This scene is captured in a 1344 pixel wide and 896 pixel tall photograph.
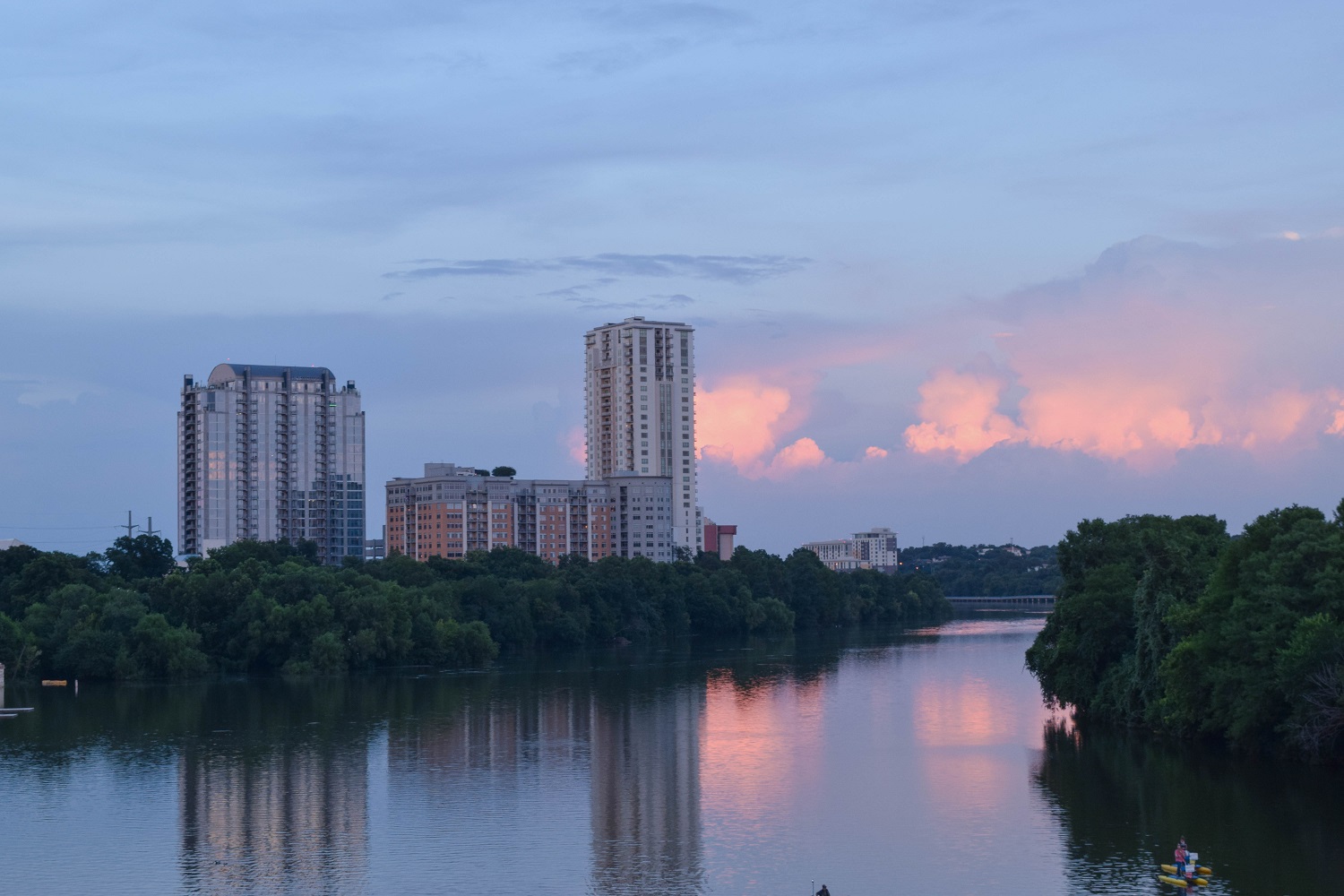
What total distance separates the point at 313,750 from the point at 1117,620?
3698cm

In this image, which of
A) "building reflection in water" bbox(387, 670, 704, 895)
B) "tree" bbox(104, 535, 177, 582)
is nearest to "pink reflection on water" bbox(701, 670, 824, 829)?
"building reflection in water" bbox(387, 670, 704, 895)

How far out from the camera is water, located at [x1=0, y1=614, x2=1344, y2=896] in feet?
141

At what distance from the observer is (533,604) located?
455ft

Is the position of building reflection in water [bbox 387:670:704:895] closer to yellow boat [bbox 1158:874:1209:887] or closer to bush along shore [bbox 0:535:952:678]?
yellow boat [bbox 1158:874:1209:887]

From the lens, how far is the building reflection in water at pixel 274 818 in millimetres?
43344

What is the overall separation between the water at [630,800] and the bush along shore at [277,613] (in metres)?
13.6

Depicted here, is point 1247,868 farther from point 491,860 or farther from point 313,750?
point 313,750

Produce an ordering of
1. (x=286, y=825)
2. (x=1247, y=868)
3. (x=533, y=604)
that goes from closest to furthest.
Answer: (x=1247, y=868) < (x=286, y=825) < (x=533, y=604)

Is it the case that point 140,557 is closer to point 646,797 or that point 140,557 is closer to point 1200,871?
point 646,797

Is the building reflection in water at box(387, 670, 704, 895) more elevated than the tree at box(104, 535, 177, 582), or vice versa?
the tree at box(104, 535, 177, 582)

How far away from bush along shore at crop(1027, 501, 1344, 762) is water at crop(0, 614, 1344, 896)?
190cm

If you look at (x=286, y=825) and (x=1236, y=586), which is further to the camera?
(x=1236, y=586)

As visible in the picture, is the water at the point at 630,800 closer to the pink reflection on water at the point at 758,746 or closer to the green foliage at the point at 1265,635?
the pink reflection on water at the point at 758,746

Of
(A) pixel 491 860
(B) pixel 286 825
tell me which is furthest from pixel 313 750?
(A) pixel 491 860
